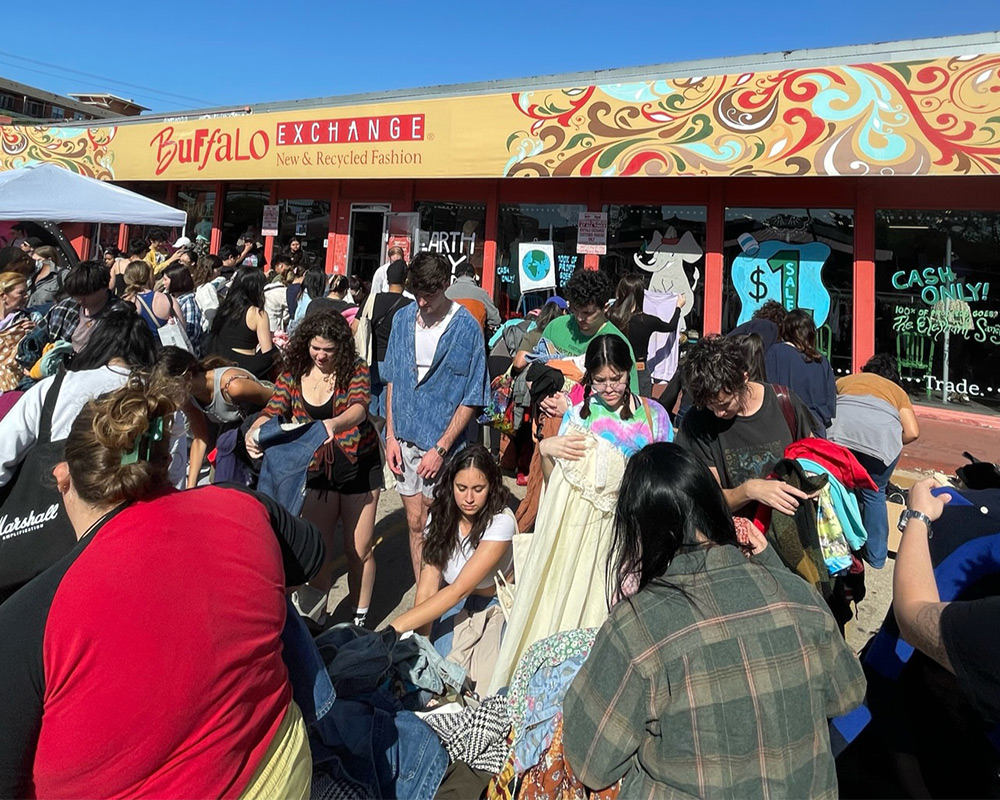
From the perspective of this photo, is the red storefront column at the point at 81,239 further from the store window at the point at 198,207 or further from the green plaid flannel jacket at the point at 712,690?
the green plaid flannel jacket at the point at 712,690

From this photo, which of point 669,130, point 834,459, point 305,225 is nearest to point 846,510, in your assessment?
point 834,459

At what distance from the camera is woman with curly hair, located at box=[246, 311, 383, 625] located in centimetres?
355

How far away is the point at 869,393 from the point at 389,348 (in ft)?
10.1

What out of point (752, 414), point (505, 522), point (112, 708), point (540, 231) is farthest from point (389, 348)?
point (540, 231)

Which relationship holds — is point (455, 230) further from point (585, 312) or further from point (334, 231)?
point (585, 312)

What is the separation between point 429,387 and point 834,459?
208cm

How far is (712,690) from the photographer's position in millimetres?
1463

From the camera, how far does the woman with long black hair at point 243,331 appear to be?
5.08 meters

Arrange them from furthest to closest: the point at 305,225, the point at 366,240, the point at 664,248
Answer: the point at 305,225, the point at 366,240, the point at 664,248

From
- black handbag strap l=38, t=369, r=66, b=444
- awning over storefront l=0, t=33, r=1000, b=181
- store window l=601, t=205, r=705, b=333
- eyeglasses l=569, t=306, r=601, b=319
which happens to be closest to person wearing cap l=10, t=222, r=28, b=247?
awning over storefront l=0, t=33, r=1000, b=181

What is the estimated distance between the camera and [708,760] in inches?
57.7

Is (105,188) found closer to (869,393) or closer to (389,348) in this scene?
(389,348)

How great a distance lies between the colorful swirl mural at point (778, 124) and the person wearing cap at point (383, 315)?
3.59 m

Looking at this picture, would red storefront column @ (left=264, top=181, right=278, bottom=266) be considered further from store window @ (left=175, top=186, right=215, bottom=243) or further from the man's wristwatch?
the man's wristwatch
